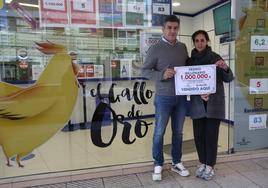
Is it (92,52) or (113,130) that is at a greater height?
(92,52)

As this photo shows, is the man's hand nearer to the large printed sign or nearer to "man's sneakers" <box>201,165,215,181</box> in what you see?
the large printed sign

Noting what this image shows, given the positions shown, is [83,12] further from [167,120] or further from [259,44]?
[259,44]

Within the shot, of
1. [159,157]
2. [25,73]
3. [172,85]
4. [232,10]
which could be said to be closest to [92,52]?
[25,73]

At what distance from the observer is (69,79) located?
110 inches

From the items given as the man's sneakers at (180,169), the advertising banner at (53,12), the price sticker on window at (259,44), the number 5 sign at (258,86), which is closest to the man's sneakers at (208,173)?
the man's sneakers at (180,169)

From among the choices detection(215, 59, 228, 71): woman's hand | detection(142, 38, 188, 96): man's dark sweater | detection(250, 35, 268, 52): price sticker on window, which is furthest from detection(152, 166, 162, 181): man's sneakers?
detection(250, 35, 268, 52): price sticker on window

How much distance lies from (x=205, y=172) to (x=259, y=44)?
1.65 meters

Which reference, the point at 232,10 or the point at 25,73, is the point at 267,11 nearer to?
the point at 232,10

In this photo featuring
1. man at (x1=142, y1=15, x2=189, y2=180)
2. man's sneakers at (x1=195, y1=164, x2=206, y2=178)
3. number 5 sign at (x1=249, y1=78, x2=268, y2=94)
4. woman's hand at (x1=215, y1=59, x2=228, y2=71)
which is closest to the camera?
woman's hand at (x1=215, y1=59, x2=228, y2=71)

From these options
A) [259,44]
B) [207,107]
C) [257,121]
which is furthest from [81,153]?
[259,44]

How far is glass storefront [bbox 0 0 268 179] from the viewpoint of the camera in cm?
268

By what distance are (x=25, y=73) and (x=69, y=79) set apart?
0.41 m

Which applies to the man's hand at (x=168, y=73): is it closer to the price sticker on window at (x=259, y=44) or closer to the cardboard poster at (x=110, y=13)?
the cardboard poster at (x=110, y=13)

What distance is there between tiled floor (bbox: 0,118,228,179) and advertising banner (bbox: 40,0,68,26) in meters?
1.11
